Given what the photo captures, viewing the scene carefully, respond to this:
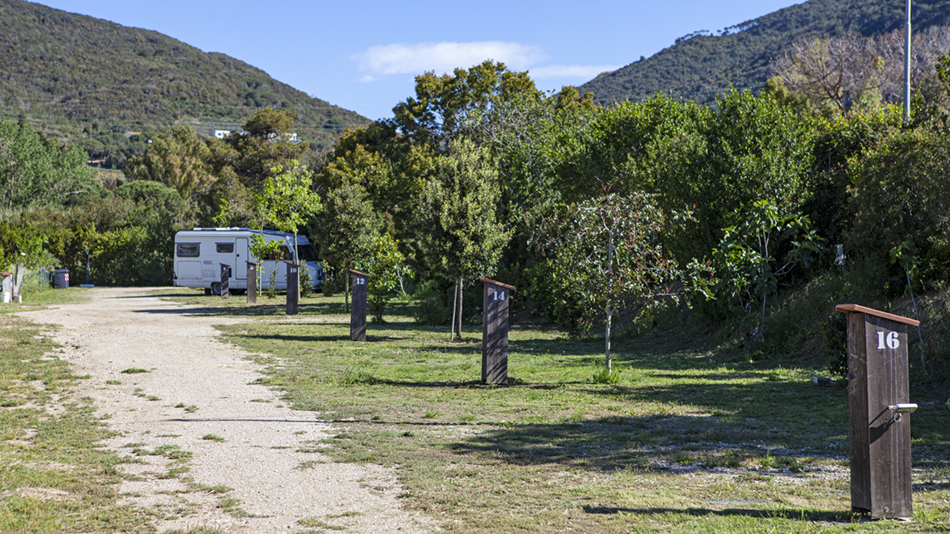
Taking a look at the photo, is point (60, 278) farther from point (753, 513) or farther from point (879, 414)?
point (879, 414)

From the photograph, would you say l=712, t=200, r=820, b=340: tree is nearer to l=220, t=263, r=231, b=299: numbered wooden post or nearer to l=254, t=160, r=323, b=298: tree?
l=254, t=160, r=323, b=298: tree

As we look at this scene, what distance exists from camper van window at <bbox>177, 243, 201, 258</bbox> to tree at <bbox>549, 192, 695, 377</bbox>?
25893 mm

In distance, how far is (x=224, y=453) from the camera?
5.77m

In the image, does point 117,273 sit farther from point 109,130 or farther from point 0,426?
point 109,130

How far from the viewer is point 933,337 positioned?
32.5ft

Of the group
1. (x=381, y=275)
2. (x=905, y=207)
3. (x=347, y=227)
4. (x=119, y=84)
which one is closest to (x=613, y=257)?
(x=905, y=207)

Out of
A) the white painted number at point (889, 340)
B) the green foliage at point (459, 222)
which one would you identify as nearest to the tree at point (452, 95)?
the green foliage at point (459, 222)

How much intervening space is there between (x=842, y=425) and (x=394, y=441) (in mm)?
3974

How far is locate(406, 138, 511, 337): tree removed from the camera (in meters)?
15.3

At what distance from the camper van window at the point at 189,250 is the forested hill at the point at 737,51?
44198 mm

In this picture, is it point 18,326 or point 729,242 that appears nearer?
point 729,242

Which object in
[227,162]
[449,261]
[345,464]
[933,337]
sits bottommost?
[345,464]

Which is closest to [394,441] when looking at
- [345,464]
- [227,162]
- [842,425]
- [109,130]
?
[345,464]

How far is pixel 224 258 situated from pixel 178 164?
129 feet
